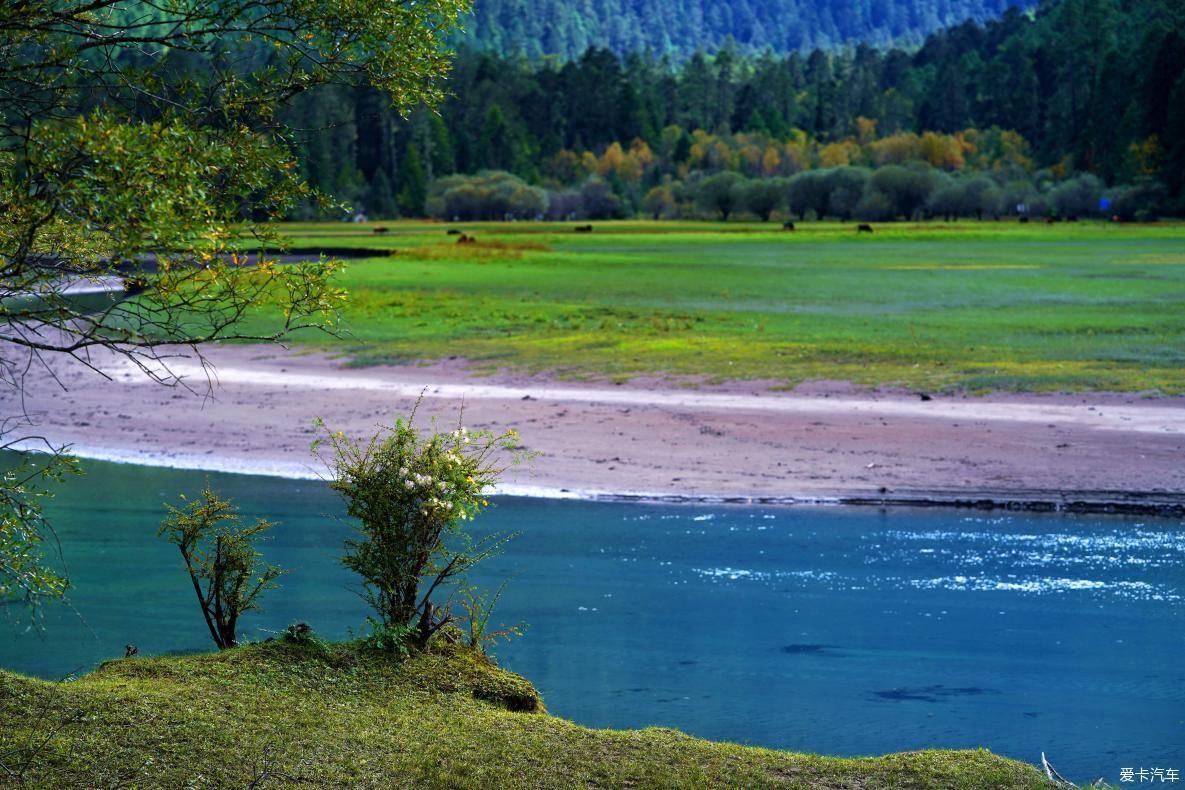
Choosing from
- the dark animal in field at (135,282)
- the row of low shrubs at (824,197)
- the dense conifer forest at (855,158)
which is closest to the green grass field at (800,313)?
the dark animal in field at (135,282)

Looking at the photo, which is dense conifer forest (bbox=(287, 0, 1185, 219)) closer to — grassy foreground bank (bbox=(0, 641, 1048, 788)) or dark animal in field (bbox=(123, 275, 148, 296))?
grassy foreground bank (bbox=(0, 641, 1048, 788))

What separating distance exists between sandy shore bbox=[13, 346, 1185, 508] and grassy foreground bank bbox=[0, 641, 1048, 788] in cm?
1118

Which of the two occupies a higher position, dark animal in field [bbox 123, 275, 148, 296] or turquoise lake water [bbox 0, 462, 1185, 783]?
dark animal in field [bbox 123, 275, 148, 296]

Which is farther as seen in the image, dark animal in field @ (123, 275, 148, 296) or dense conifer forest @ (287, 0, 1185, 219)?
dense conifer forest @ (287, 0, 1185, 219)

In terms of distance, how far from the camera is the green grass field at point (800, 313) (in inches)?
1228

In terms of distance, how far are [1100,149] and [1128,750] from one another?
142 meters

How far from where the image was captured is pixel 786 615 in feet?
49.9

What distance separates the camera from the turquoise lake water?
38.7 ft

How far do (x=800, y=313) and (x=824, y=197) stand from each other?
101707 mm

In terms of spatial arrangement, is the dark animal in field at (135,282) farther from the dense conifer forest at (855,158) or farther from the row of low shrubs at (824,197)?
the row of low shrubs at (824,197)

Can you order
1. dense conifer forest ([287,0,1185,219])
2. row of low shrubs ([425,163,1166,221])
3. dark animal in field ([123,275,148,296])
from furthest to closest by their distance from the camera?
row of low shrubs ([425,163,1166,221]) < dense conifer forest ([287,0,1185,219]) < dark animal in field ([123,275,148,296])

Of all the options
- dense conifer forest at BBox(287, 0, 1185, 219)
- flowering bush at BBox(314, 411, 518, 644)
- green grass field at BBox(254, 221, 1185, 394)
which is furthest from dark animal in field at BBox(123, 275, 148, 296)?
dense conifer forest at BBox(287, 0, 1185, 219)

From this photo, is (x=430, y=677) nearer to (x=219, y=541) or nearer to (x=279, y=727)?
(x=279, y=727)

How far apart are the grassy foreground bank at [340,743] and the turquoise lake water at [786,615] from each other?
2840 mm
